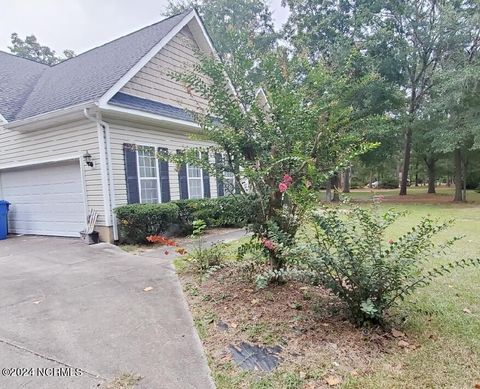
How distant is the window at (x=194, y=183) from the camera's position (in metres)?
9.98

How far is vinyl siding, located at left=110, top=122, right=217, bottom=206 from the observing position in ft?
25.3

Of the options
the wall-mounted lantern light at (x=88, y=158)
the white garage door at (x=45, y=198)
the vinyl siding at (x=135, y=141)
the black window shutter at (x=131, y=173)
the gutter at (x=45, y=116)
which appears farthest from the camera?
the white garage door at (x=45, y=198)

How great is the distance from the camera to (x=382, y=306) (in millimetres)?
2834

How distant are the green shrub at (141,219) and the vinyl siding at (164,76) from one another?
2823 mm

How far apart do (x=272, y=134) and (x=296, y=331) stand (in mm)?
2151

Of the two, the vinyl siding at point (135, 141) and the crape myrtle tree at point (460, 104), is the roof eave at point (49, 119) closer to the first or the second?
the vinyl siding at point (135, 141)

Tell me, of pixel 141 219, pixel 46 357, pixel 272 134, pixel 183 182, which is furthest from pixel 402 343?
pixel 183 182

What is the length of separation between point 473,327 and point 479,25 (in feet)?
60.9

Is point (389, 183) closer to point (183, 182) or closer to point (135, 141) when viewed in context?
point (183, 182)

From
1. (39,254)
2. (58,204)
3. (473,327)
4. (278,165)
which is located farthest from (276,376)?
(58,204)

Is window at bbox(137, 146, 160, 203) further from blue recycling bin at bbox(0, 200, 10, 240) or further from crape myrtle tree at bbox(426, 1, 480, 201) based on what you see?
crape myrtle tree at bbox(426, 1, 480, 201)

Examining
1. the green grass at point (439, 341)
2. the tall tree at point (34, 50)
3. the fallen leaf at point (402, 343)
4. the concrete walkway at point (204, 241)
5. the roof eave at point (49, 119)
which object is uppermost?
the tall tree at point (34, 50)

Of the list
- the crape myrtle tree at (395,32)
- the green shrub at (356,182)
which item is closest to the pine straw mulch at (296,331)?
the crape myrtle tree at (395,32)

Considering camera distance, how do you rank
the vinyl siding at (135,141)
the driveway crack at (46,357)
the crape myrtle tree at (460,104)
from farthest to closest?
the crape myrtle tree at (460,104) → the vinyl siding at (135,141) → the driveway crack at (46,357)
